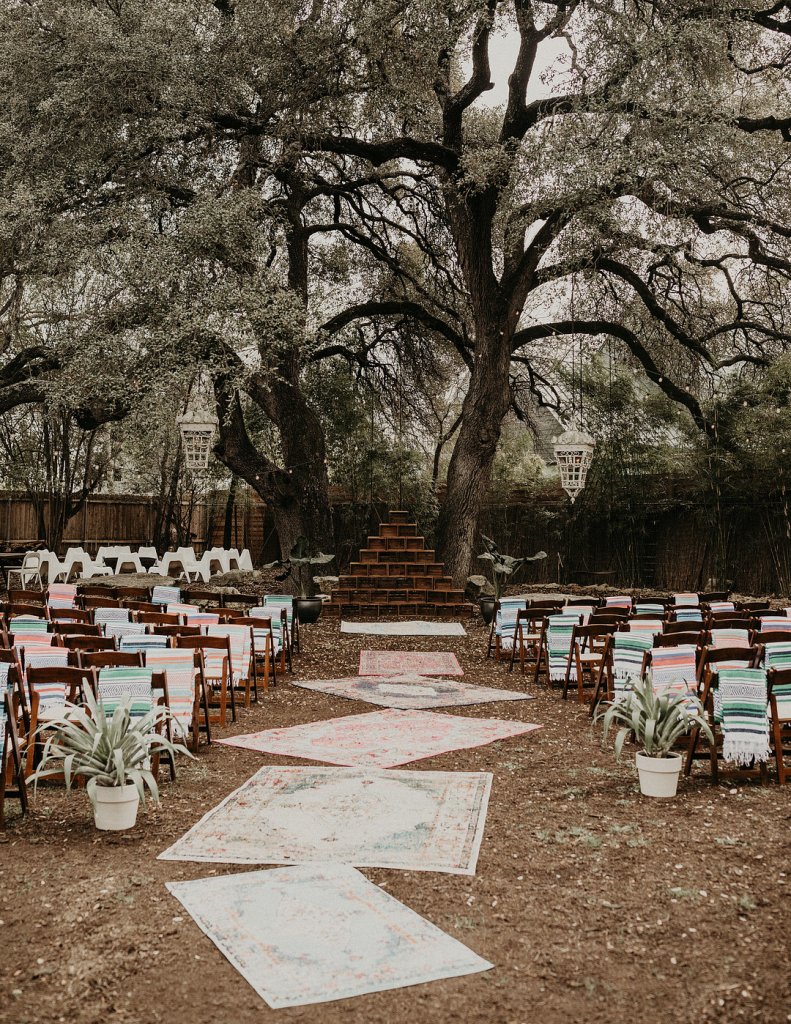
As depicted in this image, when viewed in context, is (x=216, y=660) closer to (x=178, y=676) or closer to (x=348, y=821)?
(x=178, y=676)

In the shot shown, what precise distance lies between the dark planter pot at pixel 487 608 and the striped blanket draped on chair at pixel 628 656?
6602 mm

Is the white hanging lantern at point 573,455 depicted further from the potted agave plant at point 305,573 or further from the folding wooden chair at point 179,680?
the folding wooden chair at point 179,680

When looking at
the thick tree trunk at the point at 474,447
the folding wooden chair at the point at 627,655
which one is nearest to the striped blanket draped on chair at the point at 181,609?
the folding wooden chair at the point at 627,655

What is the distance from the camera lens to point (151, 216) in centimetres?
1284

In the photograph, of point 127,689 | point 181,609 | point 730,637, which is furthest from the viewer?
point 181,609

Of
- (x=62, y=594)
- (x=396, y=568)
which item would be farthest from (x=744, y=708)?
(x=396, y=568)

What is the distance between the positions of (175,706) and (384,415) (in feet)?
43.7

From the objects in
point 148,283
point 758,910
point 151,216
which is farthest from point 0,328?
point 758,910

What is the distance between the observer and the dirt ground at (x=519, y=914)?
305 cm

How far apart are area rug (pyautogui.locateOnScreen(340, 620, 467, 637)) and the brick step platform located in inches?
31.4

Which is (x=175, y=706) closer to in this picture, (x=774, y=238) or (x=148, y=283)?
(x=148, y=283)

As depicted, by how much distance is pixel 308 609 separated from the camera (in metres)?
14.3

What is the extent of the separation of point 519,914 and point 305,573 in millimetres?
11750

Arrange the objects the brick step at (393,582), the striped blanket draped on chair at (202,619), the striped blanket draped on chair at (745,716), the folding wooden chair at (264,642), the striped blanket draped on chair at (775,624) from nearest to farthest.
→ the striped blanket draped on chair at (745,716), the striped blanket draped on chair at (775,624), the striped blanket draped on chair at (202,619), the folding wooden chair at (264,642), the brick step at (393,582)
